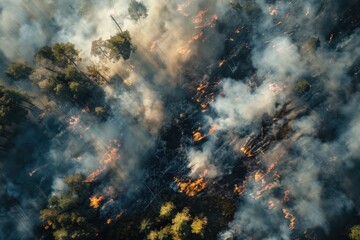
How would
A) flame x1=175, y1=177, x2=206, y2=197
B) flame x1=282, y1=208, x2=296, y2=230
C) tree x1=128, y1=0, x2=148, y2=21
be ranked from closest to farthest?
flame x1=282, y1=208, x2=296, y2=230
flame x1=175, y1=177, x2=206, y2=197
tree x1=128, y1=0, x2=148, y2=21

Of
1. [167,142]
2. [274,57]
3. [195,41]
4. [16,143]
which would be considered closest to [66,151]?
[16,143]

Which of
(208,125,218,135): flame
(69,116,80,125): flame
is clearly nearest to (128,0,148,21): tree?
(69,116,80,125): flame

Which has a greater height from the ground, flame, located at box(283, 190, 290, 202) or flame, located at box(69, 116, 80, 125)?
flame, located at box(69, 116, 80, 125)

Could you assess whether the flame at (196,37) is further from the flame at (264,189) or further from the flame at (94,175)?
the flame at (264,189)

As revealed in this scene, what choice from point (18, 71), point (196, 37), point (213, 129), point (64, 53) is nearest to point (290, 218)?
point (213, 129)

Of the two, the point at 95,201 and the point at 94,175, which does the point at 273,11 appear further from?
the point at 95,201

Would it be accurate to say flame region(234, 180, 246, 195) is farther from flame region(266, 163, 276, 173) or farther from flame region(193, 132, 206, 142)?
flame region(193, 132, 206, 142)
